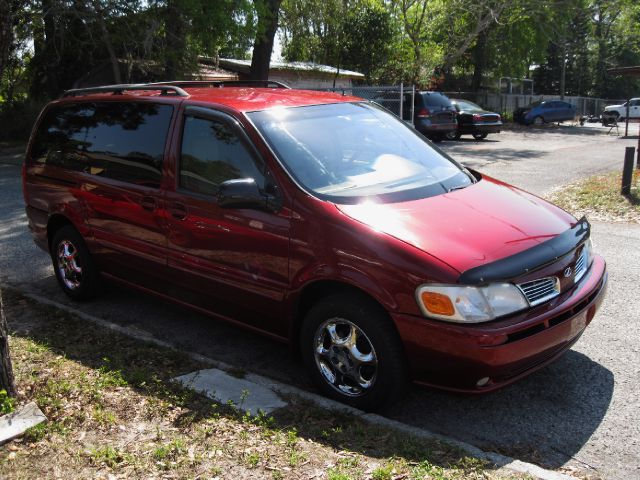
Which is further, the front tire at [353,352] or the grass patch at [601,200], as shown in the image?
the grass patch at [601,200]

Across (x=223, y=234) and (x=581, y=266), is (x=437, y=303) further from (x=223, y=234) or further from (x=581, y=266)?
(x=223, y=234)

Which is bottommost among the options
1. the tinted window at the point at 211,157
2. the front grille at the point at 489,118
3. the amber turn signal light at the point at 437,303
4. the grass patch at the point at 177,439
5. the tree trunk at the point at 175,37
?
the grass patch at the point at 177,439

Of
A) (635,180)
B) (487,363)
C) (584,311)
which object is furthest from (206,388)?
(635,180)

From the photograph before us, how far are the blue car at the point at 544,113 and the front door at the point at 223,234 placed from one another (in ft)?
111

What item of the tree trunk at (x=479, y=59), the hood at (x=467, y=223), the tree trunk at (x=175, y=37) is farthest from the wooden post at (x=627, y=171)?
the tree trunk at (x=479, y=59)

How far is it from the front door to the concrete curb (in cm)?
35

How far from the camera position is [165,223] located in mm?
4891

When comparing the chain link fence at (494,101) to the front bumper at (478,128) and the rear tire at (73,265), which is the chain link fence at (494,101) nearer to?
the front bumper at (478,128)

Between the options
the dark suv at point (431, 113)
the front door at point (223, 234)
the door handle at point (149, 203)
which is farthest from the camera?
the dark suv at point (431, 113)

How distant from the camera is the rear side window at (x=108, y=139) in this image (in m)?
A: 5.09

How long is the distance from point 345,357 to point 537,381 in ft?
4.56

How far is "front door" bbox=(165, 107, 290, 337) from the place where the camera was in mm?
4250

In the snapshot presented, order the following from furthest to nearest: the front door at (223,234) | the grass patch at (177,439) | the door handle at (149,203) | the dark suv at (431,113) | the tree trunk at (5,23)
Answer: the dark suv at (431,113) → the tree trunk at (5,23) → the door handle at (149,203) → the front door at (223,234) → the grass patch at (177,439)

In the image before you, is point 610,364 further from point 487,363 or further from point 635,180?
point 635,180
